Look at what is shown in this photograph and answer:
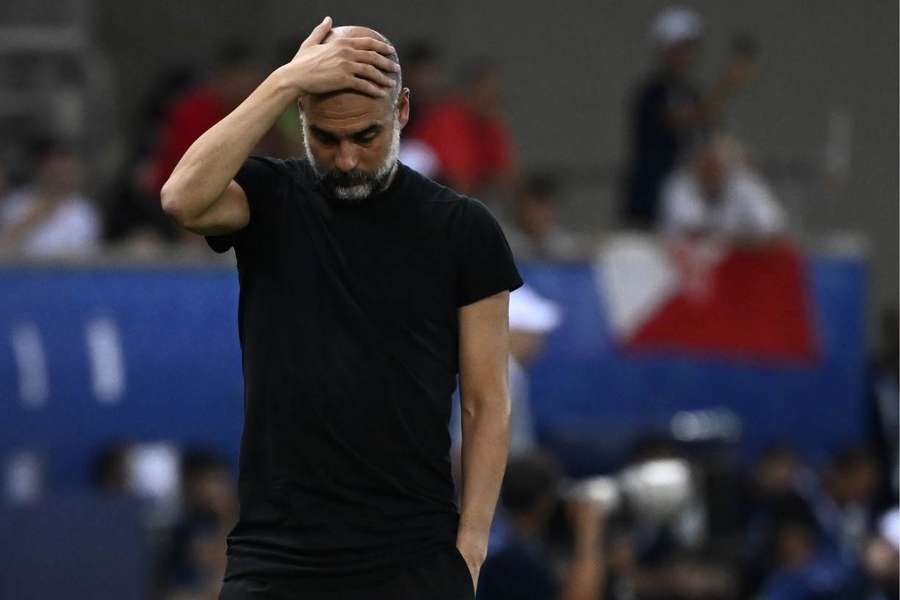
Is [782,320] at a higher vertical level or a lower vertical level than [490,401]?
lower

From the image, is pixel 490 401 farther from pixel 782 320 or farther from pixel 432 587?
pixel 782 320

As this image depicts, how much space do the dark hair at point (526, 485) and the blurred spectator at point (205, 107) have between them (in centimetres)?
489

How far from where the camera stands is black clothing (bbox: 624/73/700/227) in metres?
11.8

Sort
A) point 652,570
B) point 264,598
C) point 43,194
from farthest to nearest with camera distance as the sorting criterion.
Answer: point 43,194 < point 652,570 < point 264,598

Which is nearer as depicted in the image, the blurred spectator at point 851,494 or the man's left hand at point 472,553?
the man's left hand at point 472,553

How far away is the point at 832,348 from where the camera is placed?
40.1 feet

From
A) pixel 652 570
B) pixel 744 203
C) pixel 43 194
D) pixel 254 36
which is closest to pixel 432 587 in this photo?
pixel 652 570

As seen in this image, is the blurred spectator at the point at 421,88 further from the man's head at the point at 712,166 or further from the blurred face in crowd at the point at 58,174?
the blurred face in crowd at the point at 58,174

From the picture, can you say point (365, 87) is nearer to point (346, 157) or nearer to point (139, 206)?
point (346, 157)

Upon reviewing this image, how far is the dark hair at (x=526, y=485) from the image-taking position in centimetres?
611

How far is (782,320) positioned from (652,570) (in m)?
3.16

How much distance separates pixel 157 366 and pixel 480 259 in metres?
7.03

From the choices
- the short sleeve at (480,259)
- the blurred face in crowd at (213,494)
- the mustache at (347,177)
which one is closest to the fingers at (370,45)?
the mustache at (347,177)

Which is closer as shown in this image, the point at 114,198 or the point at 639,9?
the point at 114,198
